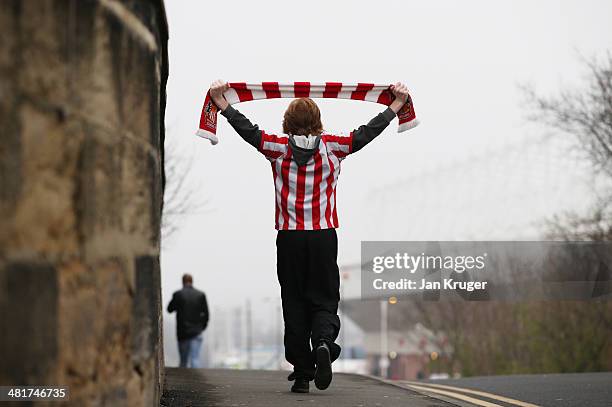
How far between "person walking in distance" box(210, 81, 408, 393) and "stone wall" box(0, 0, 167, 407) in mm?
2600

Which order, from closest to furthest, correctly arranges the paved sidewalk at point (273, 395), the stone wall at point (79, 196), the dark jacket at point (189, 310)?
the stone wall at point (79, 196) < the paved sidewalk at point (273, 395) < the dark jacket at point (189, 310)

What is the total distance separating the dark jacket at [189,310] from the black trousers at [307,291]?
9626 millimetres

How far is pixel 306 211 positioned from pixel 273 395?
1.19m

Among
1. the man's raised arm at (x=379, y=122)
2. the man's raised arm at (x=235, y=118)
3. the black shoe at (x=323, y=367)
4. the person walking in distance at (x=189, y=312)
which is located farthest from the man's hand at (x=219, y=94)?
the person walking in distance at (x=189, y=312)

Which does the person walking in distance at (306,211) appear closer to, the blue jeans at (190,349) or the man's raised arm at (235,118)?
the man's raised arm at (235,118)

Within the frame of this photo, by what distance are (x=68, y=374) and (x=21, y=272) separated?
1.41 feet

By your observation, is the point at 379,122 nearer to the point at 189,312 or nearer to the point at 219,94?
the point at 219,94

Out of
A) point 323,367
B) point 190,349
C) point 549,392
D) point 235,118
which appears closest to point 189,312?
point 190,349

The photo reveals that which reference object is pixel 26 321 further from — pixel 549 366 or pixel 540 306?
pixel 540 306

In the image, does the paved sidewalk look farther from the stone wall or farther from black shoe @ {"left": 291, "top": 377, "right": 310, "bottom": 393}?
the stone wall

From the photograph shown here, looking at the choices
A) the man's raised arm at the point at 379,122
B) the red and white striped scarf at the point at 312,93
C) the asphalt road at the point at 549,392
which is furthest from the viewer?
the asphalt road at the point at 549,392

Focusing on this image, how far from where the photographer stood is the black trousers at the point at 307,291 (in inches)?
265

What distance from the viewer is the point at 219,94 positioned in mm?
6922

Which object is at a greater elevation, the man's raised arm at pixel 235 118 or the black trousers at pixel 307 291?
the man's raised arm at pixel 235 118
